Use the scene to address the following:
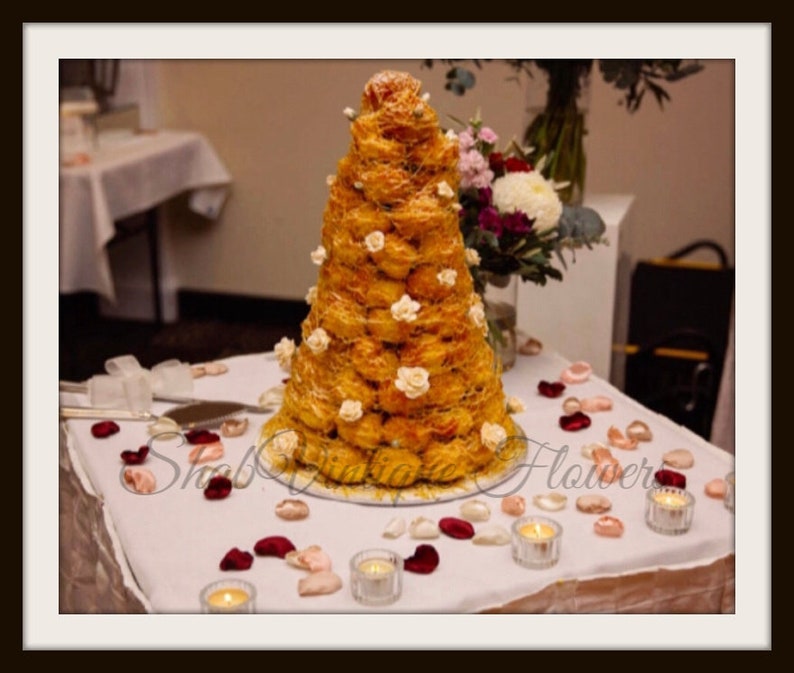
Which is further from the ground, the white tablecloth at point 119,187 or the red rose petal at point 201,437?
the white tablecloth at point 119,187

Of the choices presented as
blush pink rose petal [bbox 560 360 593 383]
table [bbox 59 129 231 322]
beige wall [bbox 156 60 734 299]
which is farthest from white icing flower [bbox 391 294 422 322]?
table [bbox 59 129 231 322]

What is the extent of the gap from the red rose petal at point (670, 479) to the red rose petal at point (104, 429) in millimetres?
1061

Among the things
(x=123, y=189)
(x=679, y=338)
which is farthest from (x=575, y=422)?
(x=123, y=189)

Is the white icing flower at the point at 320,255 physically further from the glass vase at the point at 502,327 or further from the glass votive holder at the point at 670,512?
the glass votive holder at the point at 670,512

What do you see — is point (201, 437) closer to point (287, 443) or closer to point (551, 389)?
point (287, 443)

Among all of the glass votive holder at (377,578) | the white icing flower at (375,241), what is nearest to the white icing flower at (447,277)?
the white icing flower at (375,241)

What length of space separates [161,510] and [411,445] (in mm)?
447

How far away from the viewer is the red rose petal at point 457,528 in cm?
170

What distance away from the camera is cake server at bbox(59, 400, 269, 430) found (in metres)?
2.11

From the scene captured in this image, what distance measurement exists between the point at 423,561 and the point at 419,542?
0.09 m

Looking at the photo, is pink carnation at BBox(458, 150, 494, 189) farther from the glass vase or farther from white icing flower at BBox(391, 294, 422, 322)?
white icing flower at BBox(391, 294, 422, 322)

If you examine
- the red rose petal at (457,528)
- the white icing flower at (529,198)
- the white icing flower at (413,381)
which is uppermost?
the white icing flower at (529,198)

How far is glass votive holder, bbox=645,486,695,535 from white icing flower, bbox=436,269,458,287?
0.49 meters

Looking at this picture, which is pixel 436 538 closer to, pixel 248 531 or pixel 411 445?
pixel 411 445
